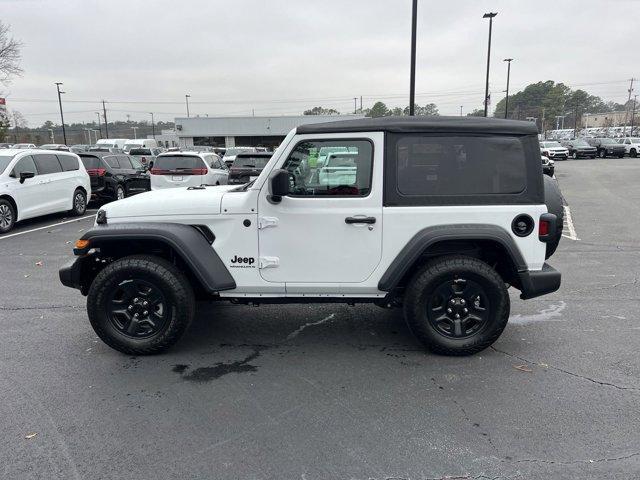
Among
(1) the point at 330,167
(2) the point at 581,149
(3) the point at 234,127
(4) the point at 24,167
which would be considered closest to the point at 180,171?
(4) the point at 24,167

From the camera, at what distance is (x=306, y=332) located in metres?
4.73

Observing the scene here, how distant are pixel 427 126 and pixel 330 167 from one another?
842 millimetres

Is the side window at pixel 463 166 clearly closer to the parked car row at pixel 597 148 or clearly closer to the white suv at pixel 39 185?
the white suv at pixel 39 185

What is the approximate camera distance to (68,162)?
12.0 m

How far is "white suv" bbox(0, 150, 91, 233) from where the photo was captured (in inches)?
398

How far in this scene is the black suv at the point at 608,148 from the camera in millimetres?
38844

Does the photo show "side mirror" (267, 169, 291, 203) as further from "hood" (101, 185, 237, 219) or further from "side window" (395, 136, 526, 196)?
"side window" (395, 136, 526, 196)

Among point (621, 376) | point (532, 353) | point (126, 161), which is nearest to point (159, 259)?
point (532, 353)

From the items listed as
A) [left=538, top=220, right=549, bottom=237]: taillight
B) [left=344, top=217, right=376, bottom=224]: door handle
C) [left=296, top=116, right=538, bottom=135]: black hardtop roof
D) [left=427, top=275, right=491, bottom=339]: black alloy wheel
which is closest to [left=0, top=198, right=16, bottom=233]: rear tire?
[left=296, top=116, right=538, bottom=135]: black hardtop roof

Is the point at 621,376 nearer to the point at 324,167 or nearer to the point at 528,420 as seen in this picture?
the point at 528,420

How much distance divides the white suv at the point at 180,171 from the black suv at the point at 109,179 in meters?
1.74

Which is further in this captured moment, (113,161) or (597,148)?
(597,148)

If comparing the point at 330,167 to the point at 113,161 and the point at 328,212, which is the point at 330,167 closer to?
the point at 328,212

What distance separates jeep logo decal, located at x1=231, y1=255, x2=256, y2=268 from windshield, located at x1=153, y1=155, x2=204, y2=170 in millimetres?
8703
